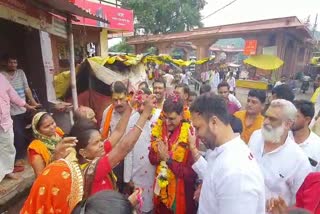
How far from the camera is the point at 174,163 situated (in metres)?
2.79

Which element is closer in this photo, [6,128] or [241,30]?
[6,128]

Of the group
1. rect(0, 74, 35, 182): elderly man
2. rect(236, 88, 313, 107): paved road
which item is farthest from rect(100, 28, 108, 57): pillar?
rect(0, 74, 35, 182): elderly man

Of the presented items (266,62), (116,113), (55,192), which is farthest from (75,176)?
(266,62)

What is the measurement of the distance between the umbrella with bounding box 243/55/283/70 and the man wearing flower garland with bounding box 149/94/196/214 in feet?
42.7

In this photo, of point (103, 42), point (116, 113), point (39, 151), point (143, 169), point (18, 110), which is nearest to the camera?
point (39, 151)

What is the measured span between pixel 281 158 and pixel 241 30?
1545 cm

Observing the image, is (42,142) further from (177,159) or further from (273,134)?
(273,134)

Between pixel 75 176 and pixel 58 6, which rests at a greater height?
pixel 58 6

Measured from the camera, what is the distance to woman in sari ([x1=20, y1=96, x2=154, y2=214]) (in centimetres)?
163

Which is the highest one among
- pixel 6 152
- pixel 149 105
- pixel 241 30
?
pixel 241 30

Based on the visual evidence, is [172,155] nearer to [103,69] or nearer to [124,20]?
[103,69]

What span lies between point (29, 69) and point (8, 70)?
5.56 ft

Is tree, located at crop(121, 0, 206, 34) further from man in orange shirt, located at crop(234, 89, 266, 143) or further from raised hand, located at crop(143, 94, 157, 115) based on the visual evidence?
raised hand, located at crop(143, 94, 157, 115)

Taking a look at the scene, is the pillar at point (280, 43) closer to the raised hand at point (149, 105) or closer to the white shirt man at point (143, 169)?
the white shirt man at point (143, 169)
